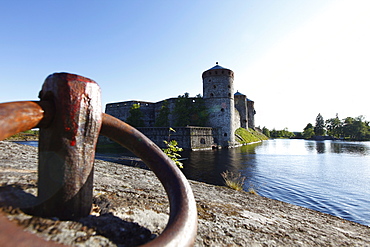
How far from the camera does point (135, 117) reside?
3509cm

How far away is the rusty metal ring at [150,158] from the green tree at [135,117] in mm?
34288

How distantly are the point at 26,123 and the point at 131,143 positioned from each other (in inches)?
21.4

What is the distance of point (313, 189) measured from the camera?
8953 mm

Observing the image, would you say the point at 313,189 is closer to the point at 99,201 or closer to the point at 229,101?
the point at 99,201

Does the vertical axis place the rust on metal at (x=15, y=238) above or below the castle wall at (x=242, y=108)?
below

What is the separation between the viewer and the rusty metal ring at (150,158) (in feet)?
2.48

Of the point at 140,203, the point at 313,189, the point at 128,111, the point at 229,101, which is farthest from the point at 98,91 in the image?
the point at 128,111

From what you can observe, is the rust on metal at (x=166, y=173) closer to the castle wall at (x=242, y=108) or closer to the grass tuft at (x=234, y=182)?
the grass tuft at (x=234, y=182)

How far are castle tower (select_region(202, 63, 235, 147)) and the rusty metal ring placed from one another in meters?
30.3

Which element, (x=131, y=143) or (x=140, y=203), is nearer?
(x=131, y=143)

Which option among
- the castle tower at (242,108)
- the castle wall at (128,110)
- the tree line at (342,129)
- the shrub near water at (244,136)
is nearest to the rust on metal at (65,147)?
the castle wall at (128,110)

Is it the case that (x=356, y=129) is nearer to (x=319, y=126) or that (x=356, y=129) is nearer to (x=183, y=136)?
(x=319, y=126)

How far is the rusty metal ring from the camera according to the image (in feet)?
2.48

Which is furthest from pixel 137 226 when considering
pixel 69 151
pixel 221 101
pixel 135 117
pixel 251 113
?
pixel 251 113
